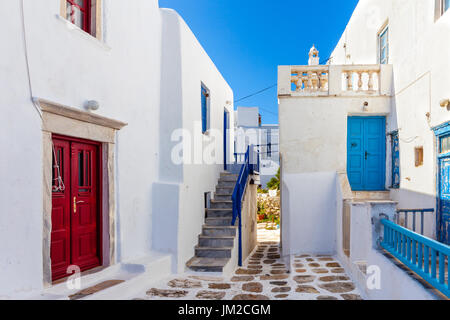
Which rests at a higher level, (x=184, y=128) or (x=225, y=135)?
(x=225, y=135)

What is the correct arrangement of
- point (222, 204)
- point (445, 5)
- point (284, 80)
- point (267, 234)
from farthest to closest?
point (267, 234) < point (222, 204) < point (284, 80) < point (445, 5)

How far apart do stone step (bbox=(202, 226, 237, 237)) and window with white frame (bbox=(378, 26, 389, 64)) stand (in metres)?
5.31

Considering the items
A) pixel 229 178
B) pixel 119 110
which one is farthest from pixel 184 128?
pixel 229 178

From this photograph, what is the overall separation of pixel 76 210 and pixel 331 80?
591 centimetres

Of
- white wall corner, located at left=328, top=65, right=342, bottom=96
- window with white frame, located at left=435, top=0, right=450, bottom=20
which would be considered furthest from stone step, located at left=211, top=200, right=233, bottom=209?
window with white frame, located at left=435, top=0, right=450, bottom=20

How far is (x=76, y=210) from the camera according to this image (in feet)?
14.9

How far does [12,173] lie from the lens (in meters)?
3.46

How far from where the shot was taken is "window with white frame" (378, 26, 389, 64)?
785 cm

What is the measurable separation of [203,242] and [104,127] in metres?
3.46

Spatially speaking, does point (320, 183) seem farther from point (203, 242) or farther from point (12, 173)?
point (12, 173)

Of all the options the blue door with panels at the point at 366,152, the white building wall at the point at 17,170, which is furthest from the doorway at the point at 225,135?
the white building wall at the point at 17,170

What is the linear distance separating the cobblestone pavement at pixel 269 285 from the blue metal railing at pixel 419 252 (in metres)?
0.94

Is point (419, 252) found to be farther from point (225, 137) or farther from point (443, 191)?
point (225, 137)

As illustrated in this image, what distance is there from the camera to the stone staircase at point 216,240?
6.21 meters
